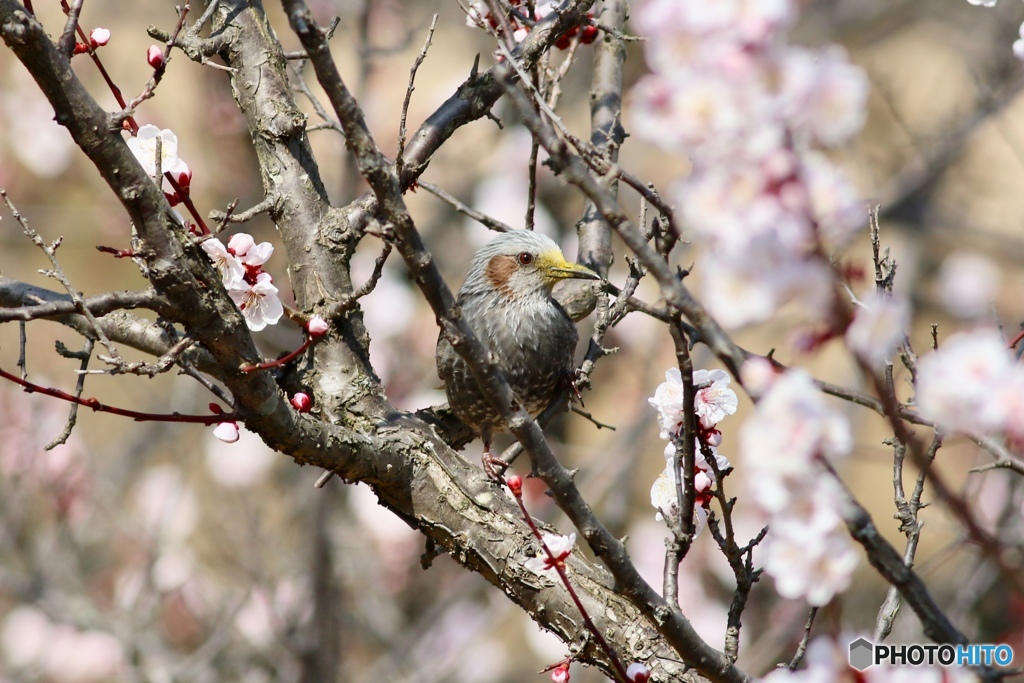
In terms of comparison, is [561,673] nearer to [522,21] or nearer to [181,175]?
[181,175]

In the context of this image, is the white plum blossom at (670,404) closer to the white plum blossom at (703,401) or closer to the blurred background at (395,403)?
the white plum blossom at (703,401)

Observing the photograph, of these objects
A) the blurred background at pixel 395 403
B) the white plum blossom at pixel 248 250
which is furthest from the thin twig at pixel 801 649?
the blurred background at pixel 395 403

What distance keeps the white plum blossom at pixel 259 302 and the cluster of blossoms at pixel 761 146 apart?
1.47m

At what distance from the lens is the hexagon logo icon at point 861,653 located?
64.3 inches

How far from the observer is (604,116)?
11.7 feet

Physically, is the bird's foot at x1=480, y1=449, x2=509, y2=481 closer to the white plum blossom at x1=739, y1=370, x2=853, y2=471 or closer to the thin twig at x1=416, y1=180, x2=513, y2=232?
the thin twig at x1=416, y1=180, x2=513, y2=232

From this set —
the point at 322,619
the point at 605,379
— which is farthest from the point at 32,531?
the point at 605,379

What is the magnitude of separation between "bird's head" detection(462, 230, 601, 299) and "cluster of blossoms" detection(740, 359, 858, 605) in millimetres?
2584

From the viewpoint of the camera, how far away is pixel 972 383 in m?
1.26

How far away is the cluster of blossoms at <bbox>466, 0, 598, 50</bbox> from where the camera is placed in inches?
113

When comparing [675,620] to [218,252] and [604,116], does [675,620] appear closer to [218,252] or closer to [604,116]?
[218,252]

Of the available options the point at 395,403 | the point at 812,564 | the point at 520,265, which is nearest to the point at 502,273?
the point at 520,265

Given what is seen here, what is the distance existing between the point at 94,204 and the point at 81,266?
91 centimetres

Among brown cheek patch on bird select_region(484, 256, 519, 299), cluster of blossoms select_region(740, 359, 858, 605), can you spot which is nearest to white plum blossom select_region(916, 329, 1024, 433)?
cluster of blossoms select_region(740, 359, 858, 605)
